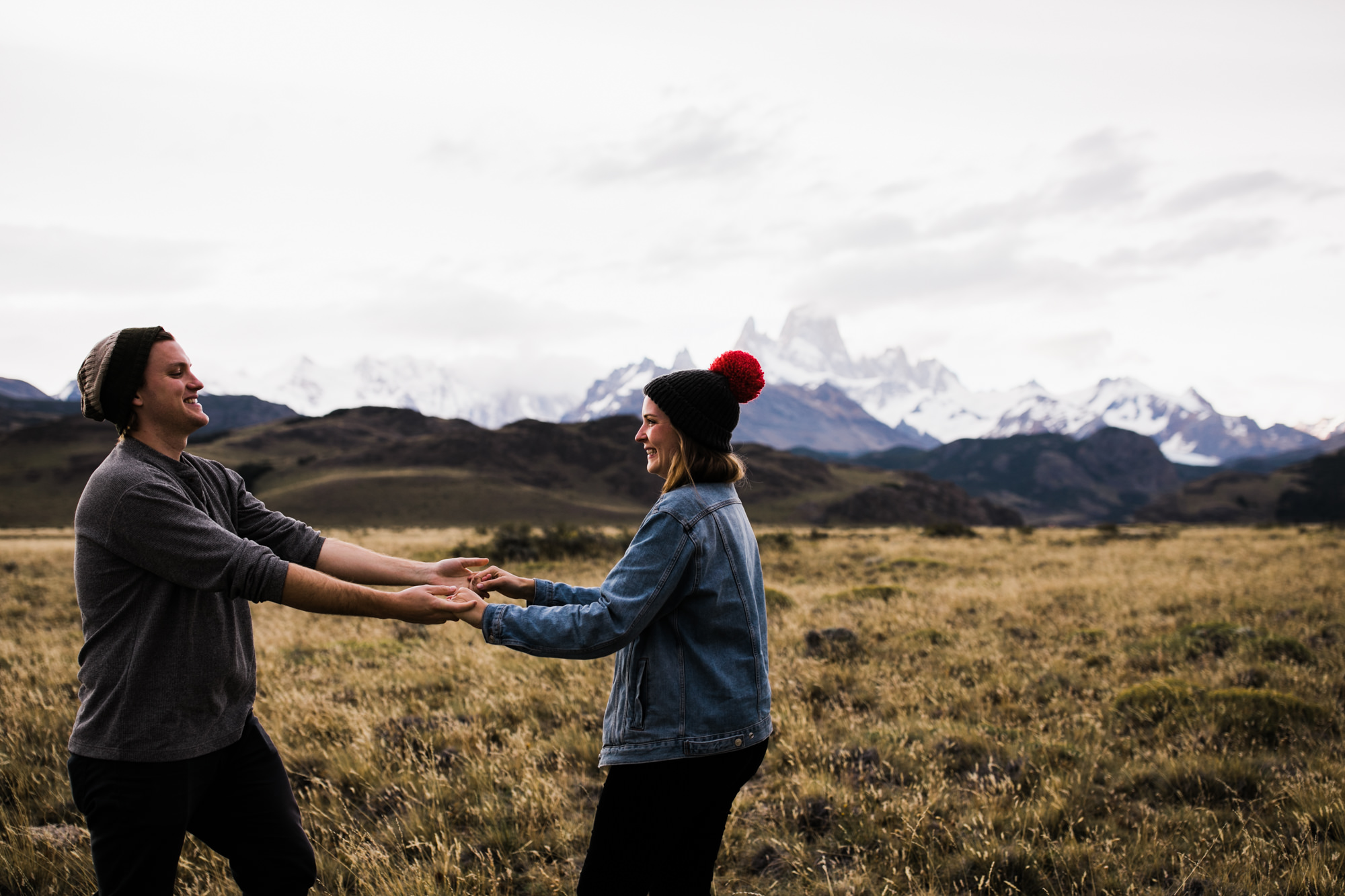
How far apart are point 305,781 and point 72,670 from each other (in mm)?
4838

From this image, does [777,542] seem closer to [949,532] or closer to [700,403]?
[949,532]

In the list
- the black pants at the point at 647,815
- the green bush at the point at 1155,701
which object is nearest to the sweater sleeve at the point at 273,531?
the black pants at the point at 647,815

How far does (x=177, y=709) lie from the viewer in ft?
9.04

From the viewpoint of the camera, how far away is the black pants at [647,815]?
2.65m

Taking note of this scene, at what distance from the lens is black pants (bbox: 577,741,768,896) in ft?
8.69

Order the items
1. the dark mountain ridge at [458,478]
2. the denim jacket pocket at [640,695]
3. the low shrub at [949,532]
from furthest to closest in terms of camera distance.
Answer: the dark mountain ridge at [458,478] < the low shrub at [949,532] < the denim jacket pocket at [640,695]

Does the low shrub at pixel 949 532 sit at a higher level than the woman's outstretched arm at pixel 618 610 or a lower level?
lower

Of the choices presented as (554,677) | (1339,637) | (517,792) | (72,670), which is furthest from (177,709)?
(1339,637)

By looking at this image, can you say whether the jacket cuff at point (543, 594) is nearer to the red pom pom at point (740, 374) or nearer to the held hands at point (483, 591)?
the held hands at point (483, 591)

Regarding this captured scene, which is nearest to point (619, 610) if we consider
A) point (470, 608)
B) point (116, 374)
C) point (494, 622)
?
point (494, 622)

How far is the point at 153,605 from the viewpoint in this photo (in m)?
2.71

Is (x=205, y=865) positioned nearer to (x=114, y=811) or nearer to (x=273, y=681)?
(x=114, y=811)

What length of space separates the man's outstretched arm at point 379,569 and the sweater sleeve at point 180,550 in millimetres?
923

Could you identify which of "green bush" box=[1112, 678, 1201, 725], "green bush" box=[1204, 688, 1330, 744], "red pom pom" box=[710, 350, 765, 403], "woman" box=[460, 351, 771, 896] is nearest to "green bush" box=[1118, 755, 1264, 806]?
"green bush" box=[1204, 688, 1330, 744]
